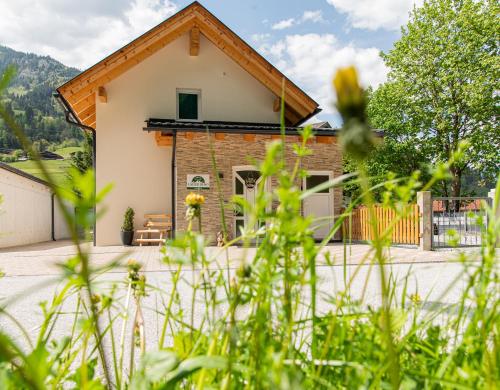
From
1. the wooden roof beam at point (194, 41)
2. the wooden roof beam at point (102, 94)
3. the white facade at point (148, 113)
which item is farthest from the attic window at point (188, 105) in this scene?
the wooden roof beam at point (102, 94)

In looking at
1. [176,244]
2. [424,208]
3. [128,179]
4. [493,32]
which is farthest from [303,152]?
[493,32]

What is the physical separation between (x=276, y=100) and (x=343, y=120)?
1321 centimetres

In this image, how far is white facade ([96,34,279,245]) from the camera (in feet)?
39.4

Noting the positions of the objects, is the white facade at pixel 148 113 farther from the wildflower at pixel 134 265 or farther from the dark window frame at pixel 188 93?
the wildflower at pixel 134 265

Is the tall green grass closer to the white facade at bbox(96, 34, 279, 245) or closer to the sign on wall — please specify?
the sign on wall

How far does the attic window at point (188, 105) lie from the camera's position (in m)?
12.7

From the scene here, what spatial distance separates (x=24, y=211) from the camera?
1644 cm

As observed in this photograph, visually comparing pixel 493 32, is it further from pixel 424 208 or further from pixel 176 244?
pixel 176 244

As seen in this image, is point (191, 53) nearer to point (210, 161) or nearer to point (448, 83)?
point (210, 161)

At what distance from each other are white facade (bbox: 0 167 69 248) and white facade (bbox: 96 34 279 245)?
3620 mm

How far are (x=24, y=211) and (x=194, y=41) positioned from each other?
988cm

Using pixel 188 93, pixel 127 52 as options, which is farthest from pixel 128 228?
pixel 127 52

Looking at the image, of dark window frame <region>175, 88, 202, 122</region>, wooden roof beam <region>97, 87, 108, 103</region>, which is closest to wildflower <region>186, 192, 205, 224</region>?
wooden roof beam <region>97, 87, 108, 103</region>

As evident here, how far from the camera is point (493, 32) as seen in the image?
21750 mm
